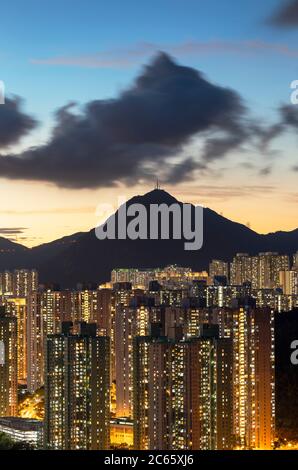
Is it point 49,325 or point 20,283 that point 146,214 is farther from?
point 20,283

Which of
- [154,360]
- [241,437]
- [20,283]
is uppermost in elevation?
[20,283]

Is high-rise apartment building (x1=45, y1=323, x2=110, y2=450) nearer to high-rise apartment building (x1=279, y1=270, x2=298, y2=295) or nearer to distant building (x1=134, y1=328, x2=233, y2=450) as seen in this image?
distant building (x1=134, y1=328, x2=233, y2=450)

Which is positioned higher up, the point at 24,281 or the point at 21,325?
the point at 24,281

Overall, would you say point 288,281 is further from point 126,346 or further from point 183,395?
point 183,395

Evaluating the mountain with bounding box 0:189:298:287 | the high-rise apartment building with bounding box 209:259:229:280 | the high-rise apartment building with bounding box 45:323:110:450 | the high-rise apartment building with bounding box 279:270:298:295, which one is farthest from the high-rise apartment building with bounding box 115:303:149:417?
the high-rise apartment building with bounding box 279:270:298:295

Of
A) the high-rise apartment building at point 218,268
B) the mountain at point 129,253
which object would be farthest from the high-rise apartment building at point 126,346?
the high-rise apartment building at point 218,268

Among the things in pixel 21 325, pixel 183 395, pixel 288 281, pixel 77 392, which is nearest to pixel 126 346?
pixel 21 325

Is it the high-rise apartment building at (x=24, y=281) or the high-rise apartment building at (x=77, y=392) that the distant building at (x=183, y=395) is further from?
the high-rise apartment building at (x=24, y=281)

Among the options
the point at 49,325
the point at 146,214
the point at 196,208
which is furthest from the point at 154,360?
the point at 49,325
